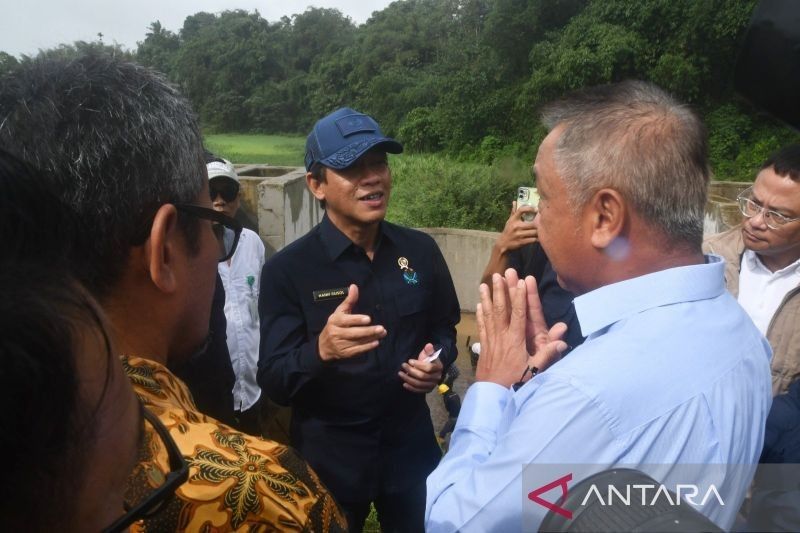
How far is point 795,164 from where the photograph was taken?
2570 mm

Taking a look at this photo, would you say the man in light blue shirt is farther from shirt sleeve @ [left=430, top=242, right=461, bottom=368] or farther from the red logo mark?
shirt sleeve @ [left=430, top=242, right=461, bottom=368]

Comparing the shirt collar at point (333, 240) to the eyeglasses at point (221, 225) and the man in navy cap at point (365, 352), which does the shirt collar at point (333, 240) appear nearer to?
the man in navy cap at point (365, 352)

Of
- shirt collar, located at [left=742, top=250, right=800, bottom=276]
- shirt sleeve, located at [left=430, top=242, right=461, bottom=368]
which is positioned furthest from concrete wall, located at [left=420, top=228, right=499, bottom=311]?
shirt sleeve, located at [left=430, top=242, right=461, bottom=368]

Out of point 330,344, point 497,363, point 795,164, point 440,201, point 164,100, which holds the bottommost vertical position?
point 440,201

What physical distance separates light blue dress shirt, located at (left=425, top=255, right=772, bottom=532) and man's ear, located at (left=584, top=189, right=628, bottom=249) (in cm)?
13

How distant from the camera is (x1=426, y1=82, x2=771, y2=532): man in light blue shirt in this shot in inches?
45.4

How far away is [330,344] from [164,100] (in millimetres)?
1021

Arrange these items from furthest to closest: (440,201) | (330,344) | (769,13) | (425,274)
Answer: (440,201)
(425,274)
(330,344)
(769,13)

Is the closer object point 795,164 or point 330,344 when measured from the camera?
point 330,344

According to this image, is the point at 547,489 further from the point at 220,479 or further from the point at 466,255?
the point at 466,255

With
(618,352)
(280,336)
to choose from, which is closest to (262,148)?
(280,336)

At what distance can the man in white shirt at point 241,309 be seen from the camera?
3111 mm

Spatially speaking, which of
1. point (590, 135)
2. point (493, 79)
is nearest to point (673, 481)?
point (590, 135)

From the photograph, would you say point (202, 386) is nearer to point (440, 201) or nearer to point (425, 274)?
point (425, 274)
